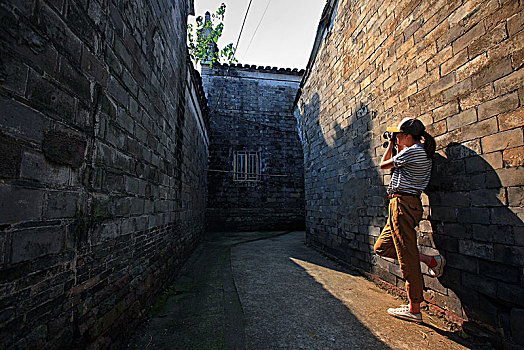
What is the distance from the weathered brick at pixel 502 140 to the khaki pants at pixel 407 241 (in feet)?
2.60

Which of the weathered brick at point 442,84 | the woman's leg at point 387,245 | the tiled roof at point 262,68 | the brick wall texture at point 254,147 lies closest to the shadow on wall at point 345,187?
the woman's leg at point 387,245

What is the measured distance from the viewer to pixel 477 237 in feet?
7.63

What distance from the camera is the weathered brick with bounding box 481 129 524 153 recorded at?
202 cm

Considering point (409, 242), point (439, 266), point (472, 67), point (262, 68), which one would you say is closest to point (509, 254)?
point (439, 266)

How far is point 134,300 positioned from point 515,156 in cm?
378

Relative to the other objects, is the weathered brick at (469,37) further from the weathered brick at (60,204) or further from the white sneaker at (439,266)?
the weathered brick at (60,204)

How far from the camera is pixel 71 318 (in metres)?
1.55

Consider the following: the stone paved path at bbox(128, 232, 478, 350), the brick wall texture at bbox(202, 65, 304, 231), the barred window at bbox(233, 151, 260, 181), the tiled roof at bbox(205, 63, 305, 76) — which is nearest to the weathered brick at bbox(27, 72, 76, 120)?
the stone paved path at bbox(128, 232, 478, 350)

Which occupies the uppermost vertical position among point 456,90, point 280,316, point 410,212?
point 456,90

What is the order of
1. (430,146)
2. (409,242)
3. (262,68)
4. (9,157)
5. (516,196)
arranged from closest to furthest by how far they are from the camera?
(9,157) < (516,196) < (409,242) < (430,146) < (262,68)

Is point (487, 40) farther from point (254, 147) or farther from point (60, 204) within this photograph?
point (254, 147)

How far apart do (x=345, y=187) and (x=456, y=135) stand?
2558mm

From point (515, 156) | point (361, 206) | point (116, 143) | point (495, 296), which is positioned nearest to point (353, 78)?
point (361, 206)

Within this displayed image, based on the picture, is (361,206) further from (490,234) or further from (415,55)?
(415,55)
